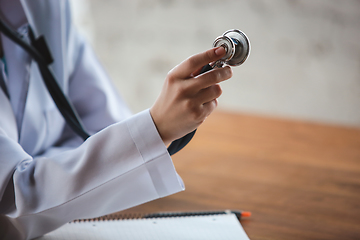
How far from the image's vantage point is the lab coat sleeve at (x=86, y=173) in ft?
1.28

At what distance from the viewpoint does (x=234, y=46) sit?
36cm

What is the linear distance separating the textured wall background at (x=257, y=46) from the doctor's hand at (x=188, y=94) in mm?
1501

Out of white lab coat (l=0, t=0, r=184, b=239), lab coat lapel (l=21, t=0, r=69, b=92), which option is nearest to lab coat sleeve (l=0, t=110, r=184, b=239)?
white lab coat (l=0, t=0, r=184, b=239)

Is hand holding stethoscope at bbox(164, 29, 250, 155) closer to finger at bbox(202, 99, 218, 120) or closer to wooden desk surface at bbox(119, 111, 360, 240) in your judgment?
finger at bbox(202, 99, 218, 120)

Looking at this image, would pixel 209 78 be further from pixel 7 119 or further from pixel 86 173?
pixel 7 119

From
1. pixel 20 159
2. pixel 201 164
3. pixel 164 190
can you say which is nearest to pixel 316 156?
pixel 201 164

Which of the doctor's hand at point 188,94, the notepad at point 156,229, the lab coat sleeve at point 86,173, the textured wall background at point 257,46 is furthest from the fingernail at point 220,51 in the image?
the textured wall background at point 257,46

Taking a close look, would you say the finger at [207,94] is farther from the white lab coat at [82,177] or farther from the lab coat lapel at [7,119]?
the lab coat lapel at [7,119]

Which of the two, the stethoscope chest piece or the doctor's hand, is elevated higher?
the stethoscope chest piece

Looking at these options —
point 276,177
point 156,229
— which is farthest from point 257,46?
point 156,229

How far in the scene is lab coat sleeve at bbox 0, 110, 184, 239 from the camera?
15.4 inches

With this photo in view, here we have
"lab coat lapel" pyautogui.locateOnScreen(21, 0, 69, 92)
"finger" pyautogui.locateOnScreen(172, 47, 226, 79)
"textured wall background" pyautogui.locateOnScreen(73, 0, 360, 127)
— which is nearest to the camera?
"finger" pyautogui.locateOnScreen(172, 47, 226, 79)

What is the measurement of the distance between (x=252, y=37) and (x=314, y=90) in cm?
40

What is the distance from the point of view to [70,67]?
69 cm
